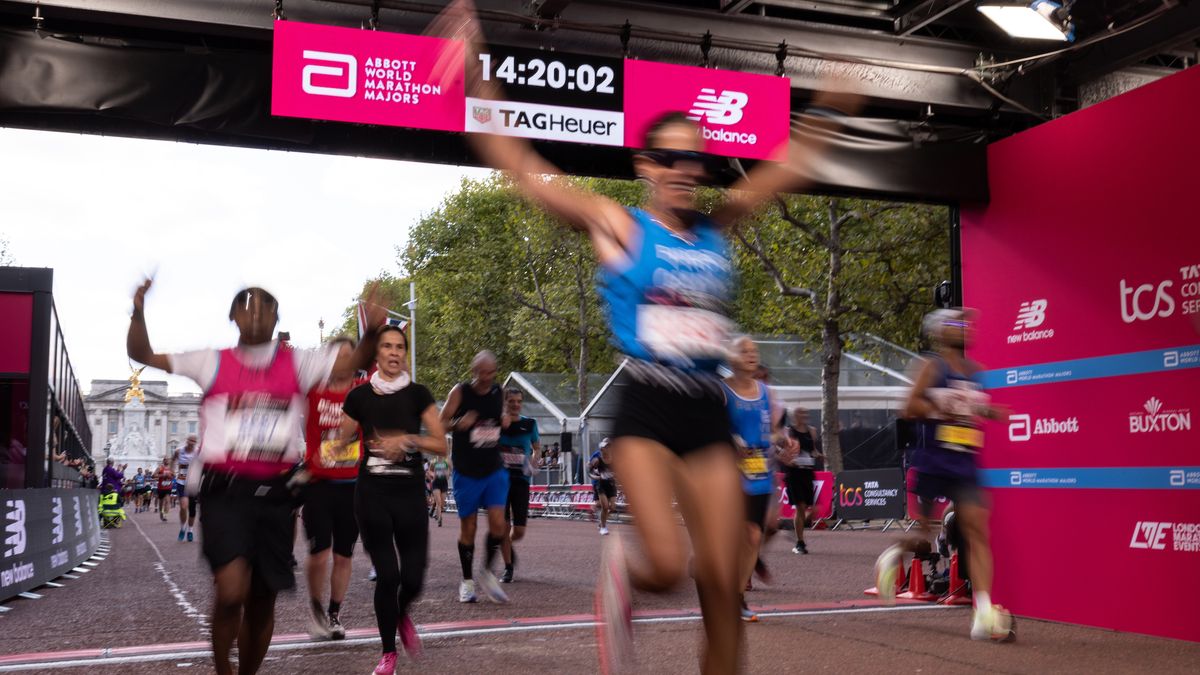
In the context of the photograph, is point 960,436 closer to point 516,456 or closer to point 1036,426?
point 1036,426

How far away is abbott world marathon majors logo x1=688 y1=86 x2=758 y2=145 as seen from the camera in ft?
31.1

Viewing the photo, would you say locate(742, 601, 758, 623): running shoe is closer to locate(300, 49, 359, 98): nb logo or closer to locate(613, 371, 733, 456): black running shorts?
locate(300, 49, 359, 98): nb logo

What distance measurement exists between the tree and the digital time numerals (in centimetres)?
1860

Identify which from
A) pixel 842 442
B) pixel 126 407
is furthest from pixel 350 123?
pixel 126 407

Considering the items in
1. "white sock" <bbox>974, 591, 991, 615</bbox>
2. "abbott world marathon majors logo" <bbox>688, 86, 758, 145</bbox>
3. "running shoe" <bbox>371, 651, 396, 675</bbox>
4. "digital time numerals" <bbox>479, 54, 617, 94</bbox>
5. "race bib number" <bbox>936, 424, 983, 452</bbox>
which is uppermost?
"digital time numerals" <bbox>479, 54, 617, 94</bbox>

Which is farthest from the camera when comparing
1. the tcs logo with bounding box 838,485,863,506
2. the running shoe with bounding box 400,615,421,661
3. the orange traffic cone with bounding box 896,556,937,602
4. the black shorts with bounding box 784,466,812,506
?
the tcs logo with bounding box 838,485,863,506

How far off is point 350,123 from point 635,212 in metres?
5.52

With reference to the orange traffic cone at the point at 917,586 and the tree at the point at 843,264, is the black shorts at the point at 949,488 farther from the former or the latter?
the tree at the point at 843,264

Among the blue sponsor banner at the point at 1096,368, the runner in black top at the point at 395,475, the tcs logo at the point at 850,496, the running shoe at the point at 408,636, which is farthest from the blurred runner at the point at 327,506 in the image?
the tcs logo at the point at 850,496

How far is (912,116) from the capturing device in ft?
36.4

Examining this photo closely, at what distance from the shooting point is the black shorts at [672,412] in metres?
3.92

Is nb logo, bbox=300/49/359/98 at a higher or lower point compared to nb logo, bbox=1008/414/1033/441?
higher

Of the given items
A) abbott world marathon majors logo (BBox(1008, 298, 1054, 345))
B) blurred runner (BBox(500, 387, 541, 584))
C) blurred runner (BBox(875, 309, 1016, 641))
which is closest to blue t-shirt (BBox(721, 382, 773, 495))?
blurred runner (BBox(875, 309, 1016, 641))

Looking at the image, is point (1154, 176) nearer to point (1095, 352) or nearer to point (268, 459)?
point (1095, 352)
